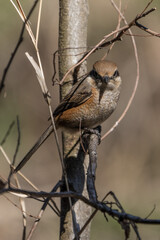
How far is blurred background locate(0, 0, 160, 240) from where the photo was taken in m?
5.62

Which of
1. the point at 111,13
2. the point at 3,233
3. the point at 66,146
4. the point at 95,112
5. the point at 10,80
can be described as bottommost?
the point at 3,233

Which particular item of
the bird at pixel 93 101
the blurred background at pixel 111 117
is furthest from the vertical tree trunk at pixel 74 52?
the blurred background at pixel 111 117

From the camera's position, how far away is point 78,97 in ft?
10.3

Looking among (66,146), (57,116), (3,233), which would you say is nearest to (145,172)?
(3,233)

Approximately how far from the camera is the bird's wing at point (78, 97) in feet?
9.72

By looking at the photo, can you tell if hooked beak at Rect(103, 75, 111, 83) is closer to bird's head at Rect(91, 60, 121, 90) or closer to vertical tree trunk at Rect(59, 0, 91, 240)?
bird's head at Rect(91, 60, 121, 90)

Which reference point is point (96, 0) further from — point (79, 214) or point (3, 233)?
point (79, 214)

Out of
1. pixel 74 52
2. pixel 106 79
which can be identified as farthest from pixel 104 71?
pixel 74 52

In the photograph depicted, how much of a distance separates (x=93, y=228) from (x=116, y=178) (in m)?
1.34

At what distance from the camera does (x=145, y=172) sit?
630cm

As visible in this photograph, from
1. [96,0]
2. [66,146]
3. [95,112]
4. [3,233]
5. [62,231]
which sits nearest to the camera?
[62,231]

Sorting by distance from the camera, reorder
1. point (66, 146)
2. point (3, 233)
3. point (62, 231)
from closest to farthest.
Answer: point (62, 231)
point (66, 146)
point (3, 233)

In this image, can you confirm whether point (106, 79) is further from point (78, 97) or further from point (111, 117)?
point (111, 117)

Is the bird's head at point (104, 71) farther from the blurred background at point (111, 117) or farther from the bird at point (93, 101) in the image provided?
the blurred background at point (111, 117)
